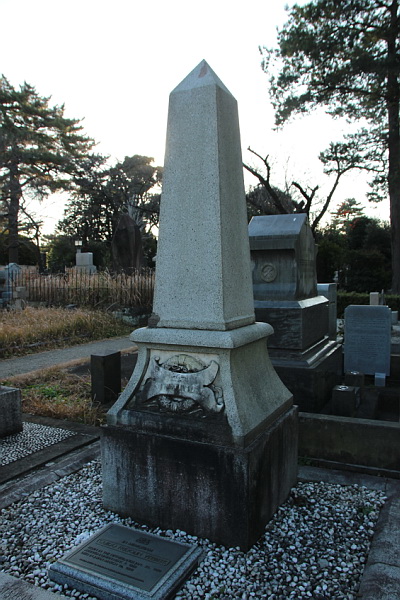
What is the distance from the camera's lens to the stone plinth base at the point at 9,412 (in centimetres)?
424

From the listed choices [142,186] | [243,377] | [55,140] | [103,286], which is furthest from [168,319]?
[142,186]

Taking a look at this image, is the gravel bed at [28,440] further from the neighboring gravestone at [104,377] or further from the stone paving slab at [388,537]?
the stone paving slab at [388,537]

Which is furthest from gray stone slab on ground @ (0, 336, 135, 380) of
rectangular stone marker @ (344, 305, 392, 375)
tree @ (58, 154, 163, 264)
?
tree @ (58, 154, 163, 264)

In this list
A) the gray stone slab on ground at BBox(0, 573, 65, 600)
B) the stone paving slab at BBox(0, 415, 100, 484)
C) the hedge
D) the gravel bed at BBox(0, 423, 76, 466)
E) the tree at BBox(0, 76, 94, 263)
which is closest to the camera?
the gray stone slab on ground at BBox(0, 573, 65, 600)

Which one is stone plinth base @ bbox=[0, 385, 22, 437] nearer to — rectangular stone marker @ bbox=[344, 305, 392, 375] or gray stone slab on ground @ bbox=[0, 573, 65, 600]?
gray stone slab on ground @ bbox=[0, 573, 65, 600]

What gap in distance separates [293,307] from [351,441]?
60.0 inches

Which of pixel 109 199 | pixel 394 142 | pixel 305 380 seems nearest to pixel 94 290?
pixel 305 380

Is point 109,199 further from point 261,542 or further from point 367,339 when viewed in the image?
point 261,542

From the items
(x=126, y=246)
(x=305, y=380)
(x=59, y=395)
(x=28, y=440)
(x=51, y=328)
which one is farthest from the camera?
(x=126, y=246)

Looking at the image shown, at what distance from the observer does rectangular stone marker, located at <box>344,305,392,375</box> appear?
619 cm

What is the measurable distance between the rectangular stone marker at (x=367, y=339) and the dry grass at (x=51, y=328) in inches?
241

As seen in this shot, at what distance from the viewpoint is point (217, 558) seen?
2.32 metres

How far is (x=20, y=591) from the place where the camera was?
2023 mm

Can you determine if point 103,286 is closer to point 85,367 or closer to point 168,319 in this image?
point 85,367
